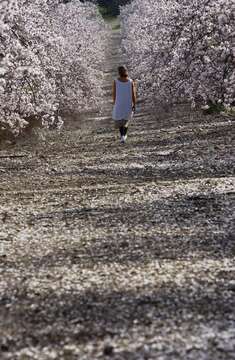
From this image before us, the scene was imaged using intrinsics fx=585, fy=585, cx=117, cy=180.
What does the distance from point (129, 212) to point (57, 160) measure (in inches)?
245

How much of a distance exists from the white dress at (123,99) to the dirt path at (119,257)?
1426mm

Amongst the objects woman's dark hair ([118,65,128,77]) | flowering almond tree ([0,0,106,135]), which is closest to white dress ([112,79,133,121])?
woman's dark hair ([118,65,128,77])

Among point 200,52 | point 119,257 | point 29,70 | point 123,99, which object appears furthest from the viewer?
point 200,52

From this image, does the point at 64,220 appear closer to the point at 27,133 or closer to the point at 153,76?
the point at 27,133

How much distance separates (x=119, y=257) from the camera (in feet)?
27.7

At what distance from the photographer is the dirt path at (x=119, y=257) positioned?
6.07 meters

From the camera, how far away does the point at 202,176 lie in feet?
44.1

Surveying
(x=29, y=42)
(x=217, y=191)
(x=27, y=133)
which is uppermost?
(x=29, y=42)

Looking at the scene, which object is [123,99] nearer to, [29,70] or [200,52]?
[29,70]

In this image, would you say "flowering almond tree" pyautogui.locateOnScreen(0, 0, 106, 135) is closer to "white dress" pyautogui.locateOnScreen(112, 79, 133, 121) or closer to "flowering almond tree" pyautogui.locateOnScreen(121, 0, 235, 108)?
"white dress" pyautogui.locateOnScreen(112, 79, 133, 121)

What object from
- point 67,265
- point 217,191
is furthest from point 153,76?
point 67,265

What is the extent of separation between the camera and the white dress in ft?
55.0

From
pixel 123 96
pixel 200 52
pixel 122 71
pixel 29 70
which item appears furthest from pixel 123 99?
pixel 200 52

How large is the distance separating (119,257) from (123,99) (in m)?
9.11
